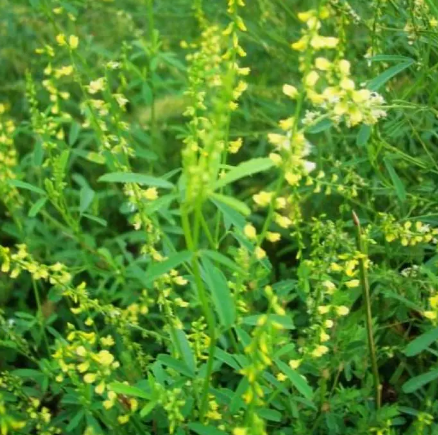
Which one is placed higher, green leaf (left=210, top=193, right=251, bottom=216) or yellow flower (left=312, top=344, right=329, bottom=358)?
green leaf (left=210, top=193, right=251, bottom=216)

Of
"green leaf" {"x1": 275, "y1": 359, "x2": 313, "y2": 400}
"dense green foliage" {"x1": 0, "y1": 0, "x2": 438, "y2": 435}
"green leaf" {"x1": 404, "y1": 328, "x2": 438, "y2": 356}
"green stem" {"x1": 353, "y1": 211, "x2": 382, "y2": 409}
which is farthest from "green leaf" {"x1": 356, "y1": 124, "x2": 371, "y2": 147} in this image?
"green leaf" {"x1": 275, "y1": 359, "x2": 313, "y2": 400}

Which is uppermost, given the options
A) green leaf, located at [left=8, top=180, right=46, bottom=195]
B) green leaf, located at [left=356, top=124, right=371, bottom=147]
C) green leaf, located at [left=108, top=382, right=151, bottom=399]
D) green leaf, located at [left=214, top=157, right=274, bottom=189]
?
green leaf, located at [left=214, top=157, right=274, bottom=189]

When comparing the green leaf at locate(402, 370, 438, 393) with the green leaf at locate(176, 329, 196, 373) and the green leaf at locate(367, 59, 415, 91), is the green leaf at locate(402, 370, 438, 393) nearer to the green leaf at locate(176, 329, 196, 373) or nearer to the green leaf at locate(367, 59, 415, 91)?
the green leaf at locate(176, 329, 196, 373)

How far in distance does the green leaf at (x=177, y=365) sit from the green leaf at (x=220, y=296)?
0.29m

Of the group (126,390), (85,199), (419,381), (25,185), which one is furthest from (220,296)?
(85,199)

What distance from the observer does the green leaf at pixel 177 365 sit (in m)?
1.55

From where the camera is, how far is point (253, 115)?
2.86 metres

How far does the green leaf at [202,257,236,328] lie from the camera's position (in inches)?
50.2

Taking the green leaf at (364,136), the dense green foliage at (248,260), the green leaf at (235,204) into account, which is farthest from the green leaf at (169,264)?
the green leaf at (364,136)

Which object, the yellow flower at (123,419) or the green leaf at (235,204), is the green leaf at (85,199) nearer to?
the yellow flower at (123,419)

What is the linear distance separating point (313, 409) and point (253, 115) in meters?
1.36

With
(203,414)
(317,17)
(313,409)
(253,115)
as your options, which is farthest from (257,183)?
(317,17)

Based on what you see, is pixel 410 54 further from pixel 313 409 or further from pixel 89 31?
pixel 89 31

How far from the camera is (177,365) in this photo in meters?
1.56
